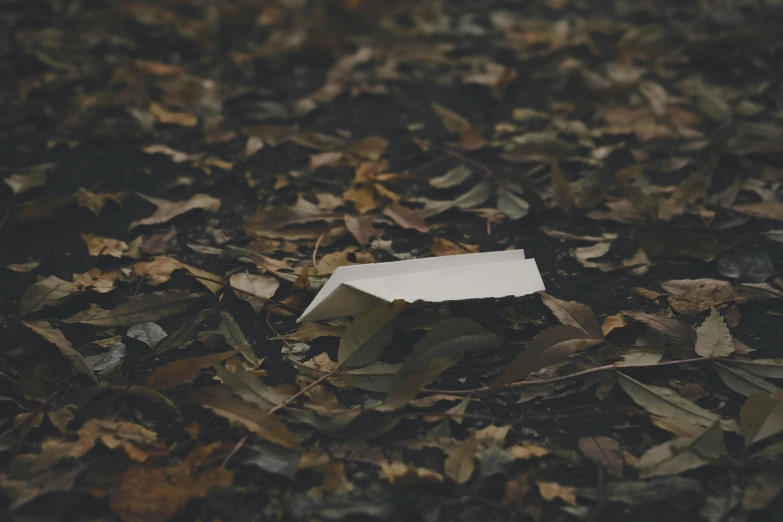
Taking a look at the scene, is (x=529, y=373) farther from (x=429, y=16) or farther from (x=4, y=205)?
(x=429, y=16)

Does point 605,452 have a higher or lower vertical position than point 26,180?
lower

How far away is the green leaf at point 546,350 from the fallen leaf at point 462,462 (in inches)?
3.5

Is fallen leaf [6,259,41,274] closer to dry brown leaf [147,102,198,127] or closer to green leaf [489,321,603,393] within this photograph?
dry brown leaf [147,102,198,127]

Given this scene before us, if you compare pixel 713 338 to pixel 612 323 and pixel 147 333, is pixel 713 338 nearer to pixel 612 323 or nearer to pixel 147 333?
pixel 612 323

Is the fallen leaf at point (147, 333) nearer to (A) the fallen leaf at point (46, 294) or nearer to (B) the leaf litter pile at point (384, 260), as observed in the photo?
(B) the leaf litter pile at point (384, 260)

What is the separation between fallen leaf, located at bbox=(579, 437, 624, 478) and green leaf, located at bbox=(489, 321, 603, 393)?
107mm

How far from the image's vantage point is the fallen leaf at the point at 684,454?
0.80 metres

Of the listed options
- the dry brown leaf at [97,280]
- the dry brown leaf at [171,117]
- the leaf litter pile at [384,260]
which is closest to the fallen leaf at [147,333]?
the leaf litter pile at [384,260]

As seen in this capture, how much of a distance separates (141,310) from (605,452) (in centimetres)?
65

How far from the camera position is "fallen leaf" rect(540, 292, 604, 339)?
0.98 meters

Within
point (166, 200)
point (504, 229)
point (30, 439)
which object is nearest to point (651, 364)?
point (504, 229)

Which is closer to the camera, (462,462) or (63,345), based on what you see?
(462,462)

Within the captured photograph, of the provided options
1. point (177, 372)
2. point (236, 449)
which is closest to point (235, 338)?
point (177, 372)

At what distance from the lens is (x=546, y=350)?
36.3 inches
